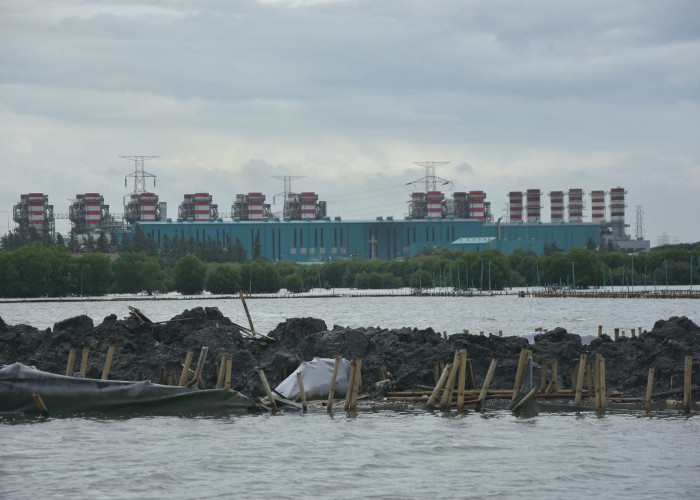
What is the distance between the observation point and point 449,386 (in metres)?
23.3

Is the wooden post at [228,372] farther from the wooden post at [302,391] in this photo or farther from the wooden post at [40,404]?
the wooden post at [40,404]

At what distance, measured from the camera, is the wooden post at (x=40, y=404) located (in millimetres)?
23328

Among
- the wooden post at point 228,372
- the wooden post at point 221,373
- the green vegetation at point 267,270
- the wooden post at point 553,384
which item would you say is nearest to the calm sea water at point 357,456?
the wooden post at point 228,372

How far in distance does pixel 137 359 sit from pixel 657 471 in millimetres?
13728

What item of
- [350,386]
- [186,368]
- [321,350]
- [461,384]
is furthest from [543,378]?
[186,368]

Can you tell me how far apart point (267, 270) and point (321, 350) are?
121 m

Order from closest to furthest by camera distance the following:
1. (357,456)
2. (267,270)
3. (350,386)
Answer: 1. (357,456)
2. (350,386)
3. (267,270)

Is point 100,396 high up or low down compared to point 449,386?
down

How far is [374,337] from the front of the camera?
29531 mm

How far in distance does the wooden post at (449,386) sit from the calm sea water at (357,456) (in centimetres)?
48

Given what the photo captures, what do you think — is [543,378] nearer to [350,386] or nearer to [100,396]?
[350,386]

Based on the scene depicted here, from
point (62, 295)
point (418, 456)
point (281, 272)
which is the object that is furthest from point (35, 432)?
point (281, 272)

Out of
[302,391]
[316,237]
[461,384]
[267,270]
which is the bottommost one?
[302,391]

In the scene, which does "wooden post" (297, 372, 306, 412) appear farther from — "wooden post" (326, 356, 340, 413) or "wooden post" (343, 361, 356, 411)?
"wooden post" (343, 361, 356, 411)
